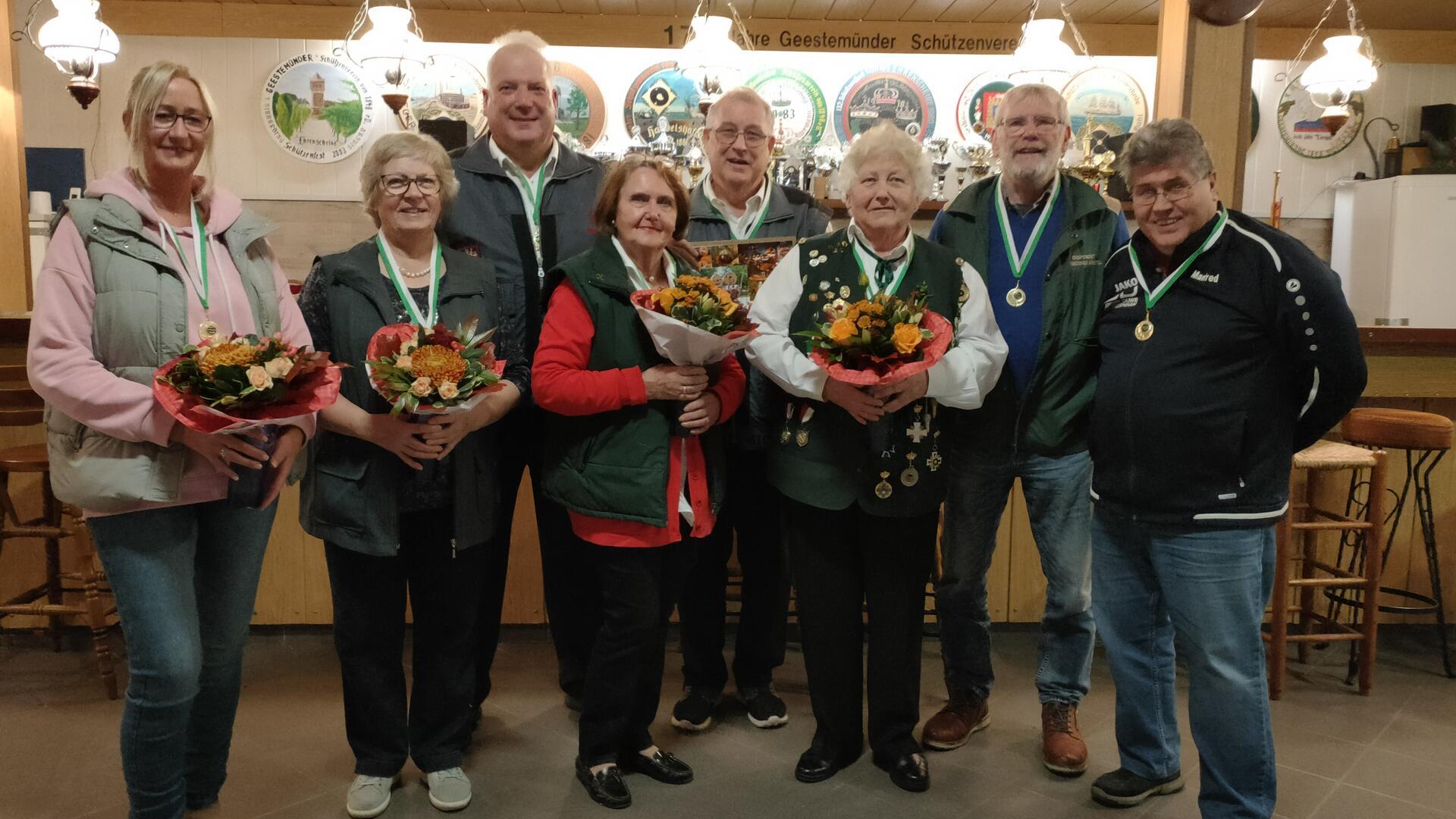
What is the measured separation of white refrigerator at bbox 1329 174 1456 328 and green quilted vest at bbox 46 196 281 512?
22.0 ft

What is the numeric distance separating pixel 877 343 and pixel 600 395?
64 centimetres

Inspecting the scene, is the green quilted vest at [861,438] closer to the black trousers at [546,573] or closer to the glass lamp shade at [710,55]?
the black trousers at [546,573]

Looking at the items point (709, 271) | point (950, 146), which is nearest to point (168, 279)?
point (709, 271)

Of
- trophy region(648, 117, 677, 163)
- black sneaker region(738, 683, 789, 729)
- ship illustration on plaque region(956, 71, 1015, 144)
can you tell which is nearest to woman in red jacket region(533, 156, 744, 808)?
black sneaker region(738, 683, 789, 729)

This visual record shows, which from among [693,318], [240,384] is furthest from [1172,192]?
[240,384]

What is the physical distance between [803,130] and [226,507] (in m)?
5.16

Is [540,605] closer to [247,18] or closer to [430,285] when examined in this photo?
[430,285]

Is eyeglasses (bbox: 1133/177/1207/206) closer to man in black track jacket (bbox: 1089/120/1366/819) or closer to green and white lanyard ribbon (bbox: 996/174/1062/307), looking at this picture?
man in black track jacket (bbox: 1089/120/1366/819)

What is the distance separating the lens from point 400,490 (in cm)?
227

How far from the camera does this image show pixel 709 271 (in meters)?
2.49

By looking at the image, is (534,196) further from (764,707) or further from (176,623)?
(764,707)

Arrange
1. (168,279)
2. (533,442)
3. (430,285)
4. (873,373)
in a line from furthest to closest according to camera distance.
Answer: (533,442), (430,285), (873,373), (168,279)

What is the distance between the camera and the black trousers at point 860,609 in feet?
8.11

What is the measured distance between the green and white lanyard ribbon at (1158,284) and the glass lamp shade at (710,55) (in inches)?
151
